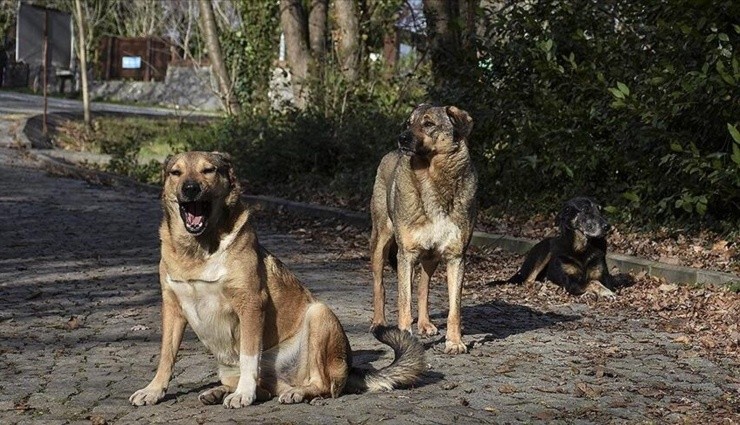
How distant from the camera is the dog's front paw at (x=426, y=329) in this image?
911 centimetres

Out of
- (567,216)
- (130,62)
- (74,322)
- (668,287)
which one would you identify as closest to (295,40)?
(567,216)

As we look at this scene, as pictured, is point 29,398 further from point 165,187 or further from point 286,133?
point 286,133

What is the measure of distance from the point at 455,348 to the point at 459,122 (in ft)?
5.17

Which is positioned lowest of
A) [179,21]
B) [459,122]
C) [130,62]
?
[459,122]

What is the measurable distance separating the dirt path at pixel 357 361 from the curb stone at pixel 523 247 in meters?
1.35

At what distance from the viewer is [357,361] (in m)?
8.05

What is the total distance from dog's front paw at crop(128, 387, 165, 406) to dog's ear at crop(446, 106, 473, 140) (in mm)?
3012

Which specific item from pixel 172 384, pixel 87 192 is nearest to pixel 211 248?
pixel 172 384

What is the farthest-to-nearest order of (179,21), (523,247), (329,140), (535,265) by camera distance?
1. (179,21)
2. (329,140)
3. (523,247)
4. (535,265)

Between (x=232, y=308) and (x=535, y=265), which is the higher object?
(x=232, y=308)

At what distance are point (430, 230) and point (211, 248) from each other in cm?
236

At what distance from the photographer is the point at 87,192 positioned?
65.6ft

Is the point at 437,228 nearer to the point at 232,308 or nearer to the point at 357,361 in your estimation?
the point at 357,361

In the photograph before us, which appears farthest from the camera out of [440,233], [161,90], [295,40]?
[161,90]
